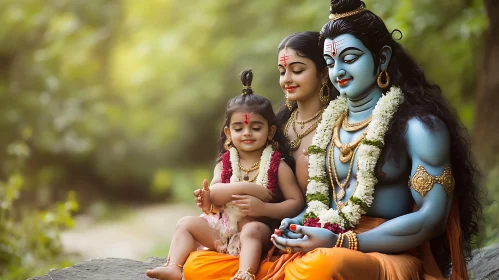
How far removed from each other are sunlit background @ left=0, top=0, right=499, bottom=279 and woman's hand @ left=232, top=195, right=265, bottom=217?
15.1ft

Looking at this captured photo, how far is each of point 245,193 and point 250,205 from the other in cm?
7

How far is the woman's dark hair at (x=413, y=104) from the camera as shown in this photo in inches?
115

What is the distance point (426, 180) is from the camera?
9.21ft

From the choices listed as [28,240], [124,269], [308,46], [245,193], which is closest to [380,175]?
[245,193]

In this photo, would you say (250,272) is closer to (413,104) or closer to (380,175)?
(380,175)

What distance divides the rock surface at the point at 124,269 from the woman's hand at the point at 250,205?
1107mm

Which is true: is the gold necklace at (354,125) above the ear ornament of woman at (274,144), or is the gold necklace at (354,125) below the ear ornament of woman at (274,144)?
below

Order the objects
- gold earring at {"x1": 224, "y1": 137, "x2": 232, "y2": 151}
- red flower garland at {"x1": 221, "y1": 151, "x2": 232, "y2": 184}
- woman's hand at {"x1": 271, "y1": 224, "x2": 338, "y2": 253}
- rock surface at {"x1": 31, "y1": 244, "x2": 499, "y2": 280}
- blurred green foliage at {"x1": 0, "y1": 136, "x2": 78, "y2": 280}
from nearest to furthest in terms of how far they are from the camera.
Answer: woman's hand at {"x1": 271, "y1": 224, "x2": 338, "y2": 253}
red flower garland at {"x1": 221, "y1": 151, "x2": 232, "y2": 184}
gold earring at {"x1": 224, "y1": 137, "x2": 232, "y2": 151}
rock surface at {"x1": 31, "y1": 244, "x2": 499, "y2": 280}
blurred green foliage at {"x1": 0, "y1": 136, "x2": 78, "y2": 280}

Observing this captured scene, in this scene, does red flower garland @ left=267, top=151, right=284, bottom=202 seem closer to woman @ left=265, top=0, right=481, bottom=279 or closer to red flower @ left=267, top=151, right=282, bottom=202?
red flower @ left=267, top=151, right=282, bottom=202

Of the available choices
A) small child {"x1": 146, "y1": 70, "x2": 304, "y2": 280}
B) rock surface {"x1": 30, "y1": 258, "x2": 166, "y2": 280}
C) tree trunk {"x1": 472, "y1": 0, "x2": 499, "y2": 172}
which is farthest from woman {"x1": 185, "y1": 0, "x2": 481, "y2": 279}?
tree trunk {"x1": 472, "y1": 0, "x2": 499, "y2": 172}

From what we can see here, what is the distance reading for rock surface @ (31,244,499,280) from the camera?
3922mm

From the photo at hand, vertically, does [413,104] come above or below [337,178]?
above

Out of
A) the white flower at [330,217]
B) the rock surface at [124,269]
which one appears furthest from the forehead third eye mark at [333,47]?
the rock surface at [124,269]

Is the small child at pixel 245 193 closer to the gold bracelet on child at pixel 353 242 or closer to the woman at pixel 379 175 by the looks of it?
the woman at pixel 379 175
